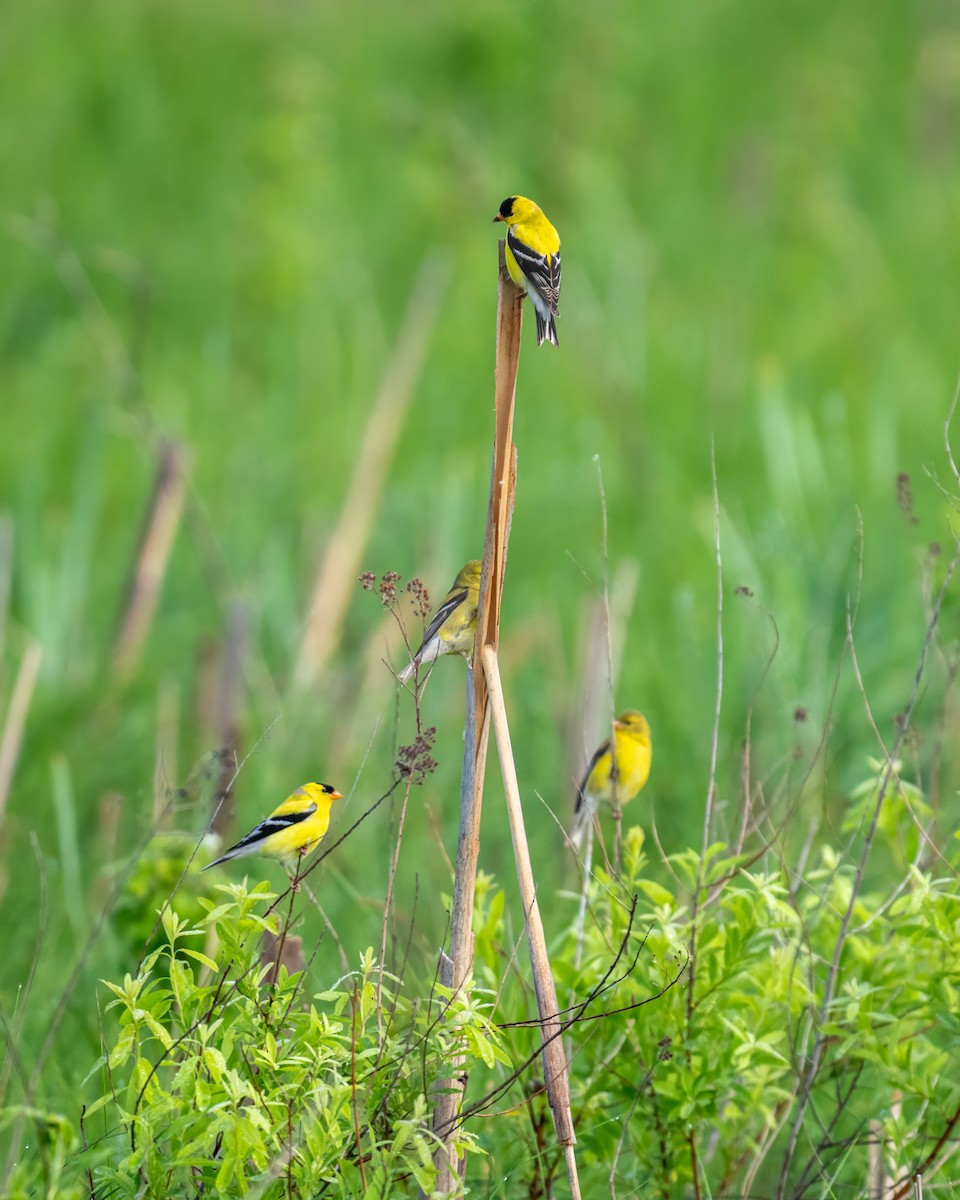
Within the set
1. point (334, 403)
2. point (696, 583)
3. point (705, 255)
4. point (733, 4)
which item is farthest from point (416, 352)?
point (733, 4)

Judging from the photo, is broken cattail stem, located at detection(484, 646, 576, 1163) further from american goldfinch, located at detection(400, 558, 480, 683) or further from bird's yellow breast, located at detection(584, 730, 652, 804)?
bird's yellow breast, located at detection(584, 730, 652, 804)

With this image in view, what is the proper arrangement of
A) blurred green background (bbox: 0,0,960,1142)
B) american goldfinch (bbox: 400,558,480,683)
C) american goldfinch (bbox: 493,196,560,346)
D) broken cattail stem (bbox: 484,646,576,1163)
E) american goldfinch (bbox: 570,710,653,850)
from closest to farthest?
1. broken cattail stem (bbox: 484,646,576,1163)
2. american goldfinch (bbox: 400,558,480,683)
3. american goldfinch (bbox: 493,196,560,346)
4. american goldfinch (bbox: 570,710,653,850)
5. blurred green background (bbox: 0,0,960,1142)

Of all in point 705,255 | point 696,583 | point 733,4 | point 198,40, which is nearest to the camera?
point 696,583

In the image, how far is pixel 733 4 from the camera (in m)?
16.6

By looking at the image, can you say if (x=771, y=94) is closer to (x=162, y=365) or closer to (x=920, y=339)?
(x=920, y=339)

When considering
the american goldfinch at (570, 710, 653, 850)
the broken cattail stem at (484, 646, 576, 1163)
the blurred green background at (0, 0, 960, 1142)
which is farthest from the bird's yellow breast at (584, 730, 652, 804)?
the broken cattail stem at (484, 646, 576, 1163)

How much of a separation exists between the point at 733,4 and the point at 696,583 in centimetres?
1218

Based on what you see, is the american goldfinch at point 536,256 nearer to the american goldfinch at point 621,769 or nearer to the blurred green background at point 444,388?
the blurred green background at point 444,388

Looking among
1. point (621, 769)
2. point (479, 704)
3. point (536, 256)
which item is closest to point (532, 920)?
point (479, 704)

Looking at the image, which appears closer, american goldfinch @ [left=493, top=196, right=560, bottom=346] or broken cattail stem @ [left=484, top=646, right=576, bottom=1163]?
broken cattail stem @ [left=484, top=646, right=576, bottom=1163]

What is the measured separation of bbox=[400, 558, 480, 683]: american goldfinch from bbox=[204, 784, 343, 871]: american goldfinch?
1.04 feet

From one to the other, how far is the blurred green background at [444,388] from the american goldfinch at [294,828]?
39 centimetres

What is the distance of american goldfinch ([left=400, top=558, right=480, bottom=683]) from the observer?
2.31 metres

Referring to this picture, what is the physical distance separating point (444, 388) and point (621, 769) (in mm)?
6607
